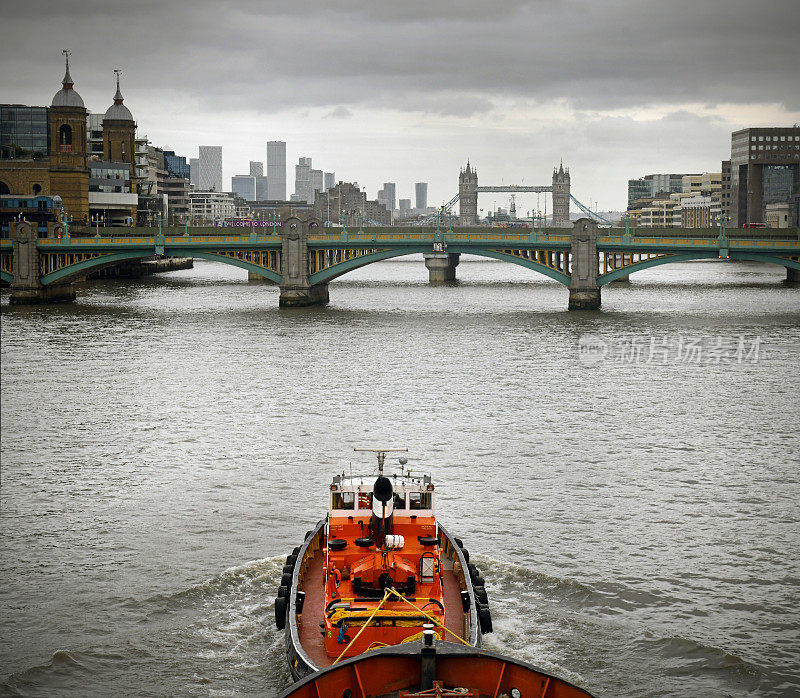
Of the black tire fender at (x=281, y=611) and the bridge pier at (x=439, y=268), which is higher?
the bridge pier at (x=439, y=268)

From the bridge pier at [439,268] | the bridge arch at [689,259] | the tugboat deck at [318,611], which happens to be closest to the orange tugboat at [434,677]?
the tugboat deck at [318,611]

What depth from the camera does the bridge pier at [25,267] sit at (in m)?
92.1

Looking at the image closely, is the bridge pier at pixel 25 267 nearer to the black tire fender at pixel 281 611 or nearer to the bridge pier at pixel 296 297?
the bridge pier at pixel 296 297

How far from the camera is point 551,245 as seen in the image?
9006 cm

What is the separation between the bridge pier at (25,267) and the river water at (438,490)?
25509 millimetres

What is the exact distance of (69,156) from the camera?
139625mm

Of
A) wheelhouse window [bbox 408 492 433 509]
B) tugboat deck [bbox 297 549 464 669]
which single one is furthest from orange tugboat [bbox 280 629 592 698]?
wheelhouse window [bbox 408 492 433 509]

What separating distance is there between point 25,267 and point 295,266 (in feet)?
75.1

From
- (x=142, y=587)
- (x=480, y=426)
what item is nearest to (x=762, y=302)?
(x=480, y=426)

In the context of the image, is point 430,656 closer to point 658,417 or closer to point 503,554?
point 503,554

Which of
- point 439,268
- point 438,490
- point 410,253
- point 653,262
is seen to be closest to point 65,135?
point 439,268

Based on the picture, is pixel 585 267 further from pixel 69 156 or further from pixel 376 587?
pixel 69 156

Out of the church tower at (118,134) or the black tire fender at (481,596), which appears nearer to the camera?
the black tire fender at (481,596)

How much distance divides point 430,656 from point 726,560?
42.6 feet
